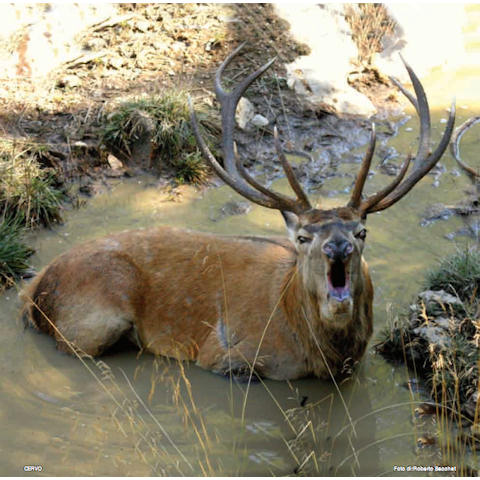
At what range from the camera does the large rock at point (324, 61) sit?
8.79m

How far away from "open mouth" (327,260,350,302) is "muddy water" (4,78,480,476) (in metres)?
0.76

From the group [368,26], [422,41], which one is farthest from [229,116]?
[422,41]

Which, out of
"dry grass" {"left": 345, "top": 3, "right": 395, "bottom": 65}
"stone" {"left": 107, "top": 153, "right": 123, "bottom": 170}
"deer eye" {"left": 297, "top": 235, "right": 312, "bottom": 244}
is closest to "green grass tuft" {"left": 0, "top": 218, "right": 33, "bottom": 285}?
"stone" {"left": 107, "top": 153, "right": 123, "bottom": 170}

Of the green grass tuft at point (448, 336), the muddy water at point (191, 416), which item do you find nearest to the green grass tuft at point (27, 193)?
the muddy water at point (191, 416)

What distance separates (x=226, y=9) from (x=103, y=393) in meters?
6.73

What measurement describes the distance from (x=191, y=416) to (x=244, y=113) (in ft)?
14.9

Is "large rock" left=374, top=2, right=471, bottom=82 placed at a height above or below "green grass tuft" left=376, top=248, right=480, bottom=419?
above

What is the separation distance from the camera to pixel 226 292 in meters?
5.33

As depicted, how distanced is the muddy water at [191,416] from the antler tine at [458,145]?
5.48 feet

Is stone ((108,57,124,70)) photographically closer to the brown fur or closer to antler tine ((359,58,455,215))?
the brown fur

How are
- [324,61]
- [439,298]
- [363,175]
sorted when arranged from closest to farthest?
[363,175] → [439,298] → [324,61]

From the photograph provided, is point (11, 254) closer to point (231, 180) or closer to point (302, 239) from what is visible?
point (231, 180)

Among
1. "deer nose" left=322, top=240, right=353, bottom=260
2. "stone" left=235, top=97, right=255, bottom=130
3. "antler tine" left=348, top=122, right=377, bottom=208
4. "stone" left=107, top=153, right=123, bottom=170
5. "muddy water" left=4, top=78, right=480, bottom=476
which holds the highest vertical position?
"antler tine" left=348, top=122, right=377, bottom=208

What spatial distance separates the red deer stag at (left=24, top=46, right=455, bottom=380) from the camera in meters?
4.81
